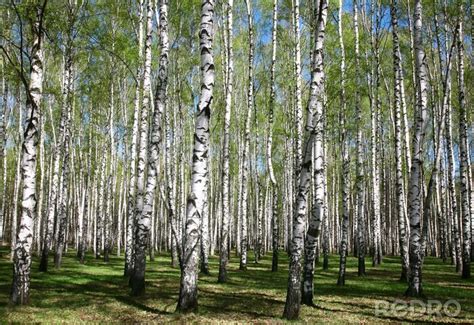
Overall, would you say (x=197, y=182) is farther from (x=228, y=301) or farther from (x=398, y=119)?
(x=398, y=119)

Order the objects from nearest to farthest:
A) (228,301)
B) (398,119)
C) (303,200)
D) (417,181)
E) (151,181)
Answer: (303,200) → (228,301) → (417,181) → (151,181) → (398,119)

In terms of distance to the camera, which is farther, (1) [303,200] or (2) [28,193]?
(2) [28,193]

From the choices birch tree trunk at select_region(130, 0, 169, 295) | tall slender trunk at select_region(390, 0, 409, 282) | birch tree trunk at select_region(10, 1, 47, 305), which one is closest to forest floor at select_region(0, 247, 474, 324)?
birch tree trunk at select_region(10, 1, 47, 305)

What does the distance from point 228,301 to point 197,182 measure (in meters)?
3.69

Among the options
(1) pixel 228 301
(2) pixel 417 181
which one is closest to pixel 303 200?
(1) pixel 228 301

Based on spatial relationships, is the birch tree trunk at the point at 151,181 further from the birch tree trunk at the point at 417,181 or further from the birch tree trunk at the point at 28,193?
the birch tree trunk at the point at 417,181

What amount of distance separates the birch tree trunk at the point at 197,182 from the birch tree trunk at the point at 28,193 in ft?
12.2

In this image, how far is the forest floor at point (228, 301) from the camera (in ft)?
26.8

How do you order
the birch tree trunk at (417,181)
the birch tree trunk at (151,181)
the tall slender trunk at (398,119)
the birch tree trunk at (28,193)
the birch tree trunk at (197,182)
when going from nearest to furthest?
the birch tree trunk at (197,182)
the birch tree trunk at (28,193)
the birch tree trunk at (151,181)
the birch tree trunk at (417,181)
the tall slender trunk at (398,119)

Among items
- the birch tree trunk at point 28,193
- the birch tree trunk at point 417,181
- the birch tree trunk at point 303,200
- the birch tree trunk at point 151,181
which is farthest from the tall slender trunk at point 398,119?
the birch tree trunk at point 28,193

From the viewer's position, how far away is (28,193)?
9.13 m

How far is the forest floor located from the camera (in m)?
8.17

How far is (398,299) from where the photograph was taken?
10602 millimetres

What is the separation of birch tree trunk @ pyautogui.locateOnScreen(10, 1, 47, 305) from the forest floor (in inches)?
18.9
